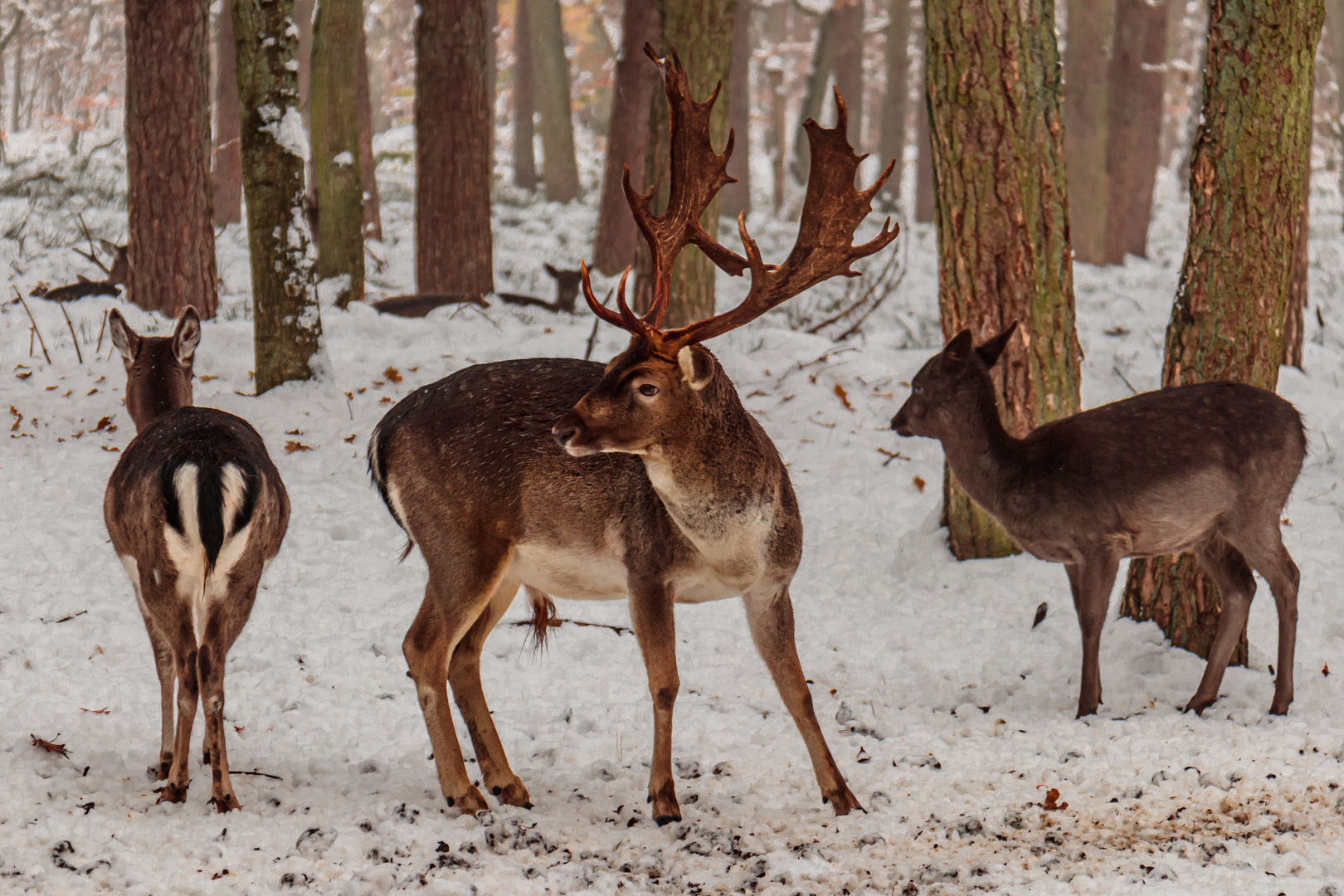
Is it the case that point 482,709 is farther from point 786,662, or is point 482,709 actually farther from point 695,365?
point 695,365

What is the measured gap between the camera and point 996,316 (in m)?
6.94

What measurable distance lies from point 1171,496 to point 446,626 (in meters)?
3.14

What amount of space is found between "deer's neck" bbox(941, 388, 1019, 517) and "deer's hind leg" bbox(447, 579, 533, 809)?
2.28m

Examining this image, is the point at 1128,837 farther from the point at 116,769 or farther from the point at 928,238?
the point at 928,238

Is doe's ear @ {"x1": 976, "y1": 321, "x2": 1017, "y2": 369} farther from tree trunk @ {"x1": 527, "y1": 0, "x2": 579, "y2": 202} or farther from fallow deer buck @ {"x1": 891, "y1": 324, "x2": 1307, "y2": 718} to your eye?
tree trunk @ {"x1": 527, "y1": 0, "x2": 579, "y2": 202}

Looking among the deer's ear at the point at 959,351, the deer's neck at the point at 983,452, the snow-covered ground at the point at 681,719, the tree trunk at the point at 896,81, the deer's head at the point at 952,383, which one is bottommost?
the snow-covered ground at the point at 681,719

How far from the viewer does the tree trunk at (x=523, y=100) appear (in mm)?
24859

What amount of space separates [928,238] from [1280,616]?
18.1 m

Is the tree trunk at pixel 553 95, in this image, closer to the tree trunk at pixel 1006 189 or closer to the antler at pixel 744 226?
the tree trunk at pixel 1006 189

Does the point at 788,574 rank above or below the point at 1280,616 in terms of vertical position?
above

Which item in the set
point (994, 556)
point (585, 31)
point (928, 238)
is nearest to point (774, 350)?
point (994, 556)

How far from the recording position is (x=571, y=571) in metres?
4.75

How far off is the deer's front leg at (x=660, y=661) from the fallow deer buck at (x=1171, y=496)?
1989 mm

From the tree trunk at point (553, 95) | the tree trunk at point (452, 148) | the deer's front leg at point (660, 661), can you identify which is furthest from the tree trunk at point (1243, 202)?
the tree trunk at point (553, 95)
